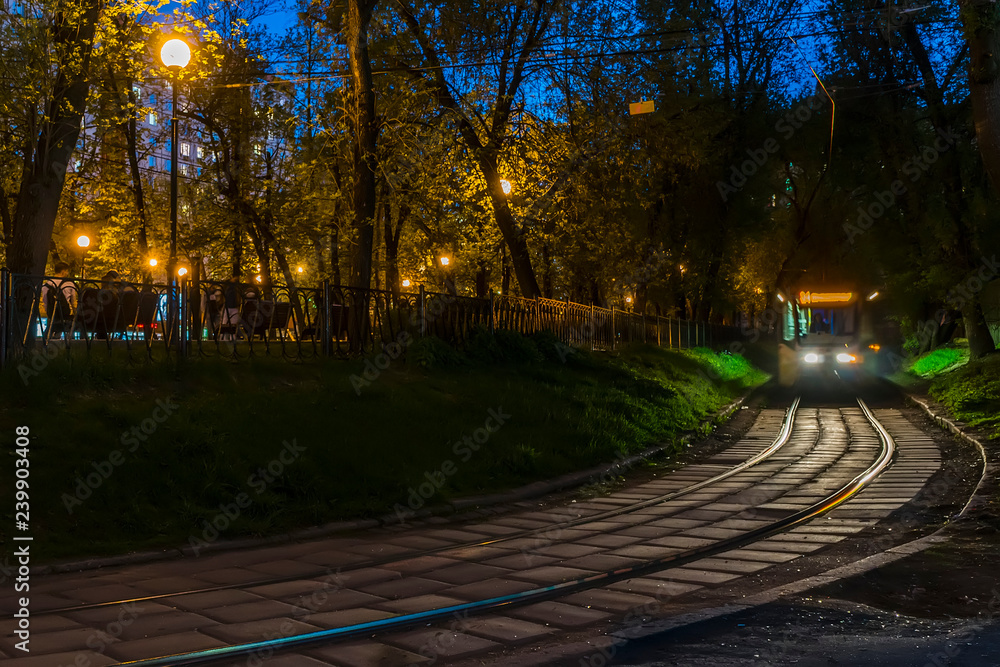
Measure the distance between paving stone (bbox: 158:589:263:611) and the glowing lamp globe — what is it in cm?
1197

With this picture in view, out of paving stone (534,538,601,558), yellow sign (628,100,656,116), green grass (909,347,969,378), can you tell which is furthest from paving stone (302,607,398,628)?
green grass (909,347,969,378)

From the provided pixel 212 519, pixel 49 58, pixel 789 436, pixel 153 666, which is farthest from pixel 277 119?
pixel 153 666

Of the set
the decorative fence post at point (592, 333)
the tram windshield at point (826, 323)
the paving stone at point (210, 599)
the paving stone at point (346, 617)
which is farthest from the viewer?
the tram windshield at point (826, 323)

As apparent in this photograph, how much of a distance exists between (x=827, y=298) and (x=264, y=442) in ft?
85.8

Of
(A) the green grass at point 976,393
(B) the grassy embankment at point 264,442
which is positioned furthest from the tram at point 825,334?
(B) the grassy embankment at point 264,442

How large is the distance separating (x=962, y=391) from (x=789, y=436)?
4788mm

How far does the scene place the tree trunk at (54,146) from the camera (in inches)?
523

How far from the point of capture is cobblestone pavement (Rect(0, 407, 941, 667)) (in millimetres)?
4980

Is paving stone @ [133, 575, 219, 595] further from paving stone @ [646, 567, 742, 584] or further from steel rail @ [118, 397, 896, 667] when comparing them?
paving stone @ [646, 567, 742, 584]

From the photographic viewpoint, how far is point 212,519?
815 centimetres

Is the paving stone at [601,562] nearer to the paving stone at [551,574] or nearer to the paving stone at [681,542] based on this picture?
the paving stone at [551,574]

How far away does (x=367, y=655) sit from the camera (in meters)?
4.80

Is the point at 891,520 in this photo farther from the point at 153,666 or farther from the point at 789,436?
the point at 789,436

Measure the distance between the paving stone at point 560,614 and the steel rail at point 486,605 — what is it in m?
0.16
